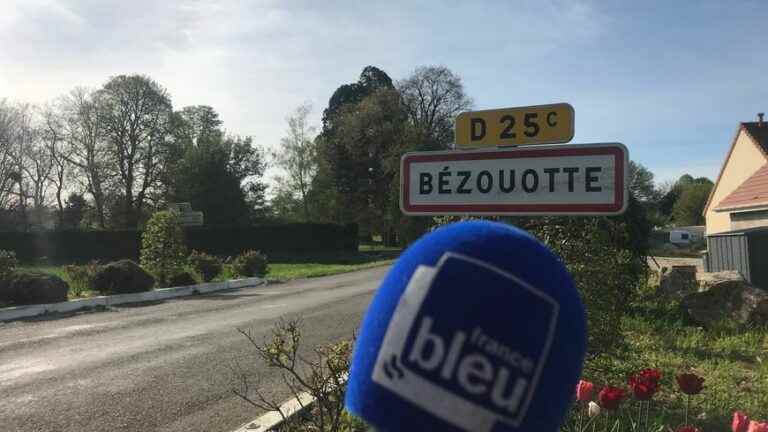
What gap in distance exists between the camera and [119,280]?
50.2 ft

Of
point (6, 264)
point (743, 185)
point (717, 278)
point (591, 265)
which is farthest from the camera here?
point (743, 185)

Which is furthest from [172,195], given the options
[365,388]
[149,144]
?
[365,388]

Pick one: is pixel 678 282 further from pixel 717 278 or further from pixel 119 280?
pixel 119 280

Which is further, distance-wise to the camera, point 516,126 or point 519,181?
point 516,126

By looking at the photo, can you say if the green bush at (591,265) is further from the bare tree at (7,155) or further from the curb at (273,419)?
the bare tree at (7,155)

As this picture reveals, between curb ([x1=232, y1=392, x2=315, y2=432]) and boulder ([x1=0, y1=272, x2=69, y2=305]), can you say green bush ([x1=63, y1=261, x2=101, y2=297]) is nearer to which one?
boulder ([x1=0, y1=272, x2=69, y2=305])

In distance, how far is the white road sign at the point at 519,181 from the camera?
298 centimetres

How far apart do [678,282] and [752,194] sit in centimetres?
1083

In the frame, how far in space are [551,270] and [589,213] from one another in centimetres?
207

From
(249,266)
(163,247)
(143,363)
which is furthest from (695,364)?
(249,266)

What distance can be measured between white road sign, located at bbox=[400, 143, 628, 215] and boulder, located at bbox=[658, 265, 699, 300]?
8.58 metres

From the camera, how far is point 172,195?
146 ft

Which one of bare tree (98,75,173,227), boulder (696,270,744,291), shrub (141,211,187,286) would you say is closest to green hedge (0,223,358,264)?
bare tree (98,75,173,227)

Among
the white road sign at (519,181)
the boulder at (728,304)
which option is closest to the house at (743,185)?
the boulder at (728,304)
